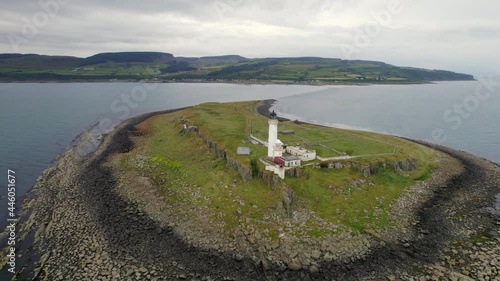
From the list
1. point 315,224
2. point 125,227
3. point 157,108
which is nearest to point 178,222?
point 125,227

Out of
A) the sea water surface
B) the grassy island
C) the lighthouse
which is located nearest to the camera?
the grassy island

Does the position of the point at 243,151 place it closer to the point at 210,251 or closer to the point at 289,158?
the point at 289,158

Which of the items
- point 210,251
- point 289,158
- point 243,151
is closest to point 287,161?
point 289,158

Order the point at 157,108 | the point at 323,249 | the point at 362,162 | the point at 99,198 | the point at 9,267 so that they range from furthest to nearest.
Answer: the point at 157,108
the point at 362,162
the point at 99,198
the point at 323,249
the point at 9,267

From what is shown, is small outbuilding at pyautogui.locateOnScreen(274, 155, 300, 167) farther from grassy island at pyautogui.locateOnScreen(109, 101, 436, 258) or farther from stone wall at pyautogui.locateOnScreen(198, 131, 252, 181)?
stone wall at pyautogui.locateOnScreen(198, 131, 252, 181)

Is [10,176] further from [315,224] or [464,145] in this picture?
[464,145]

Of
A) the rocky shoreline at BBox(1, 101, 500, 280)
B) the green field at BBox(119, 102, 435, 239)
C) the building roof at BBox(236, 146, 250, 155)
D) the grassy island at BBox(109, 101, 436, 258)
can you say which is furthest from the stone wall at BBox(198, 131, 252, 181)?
the rocky shoreline at BBox(1, 101, 500, 280)

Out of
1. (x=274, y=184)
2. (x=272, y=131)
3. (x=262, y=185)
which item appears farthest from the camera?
(x=272, y=131)

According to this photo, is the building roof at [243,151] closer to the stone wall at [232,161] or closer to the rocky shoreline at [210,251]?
the stone wall at [232,161]
